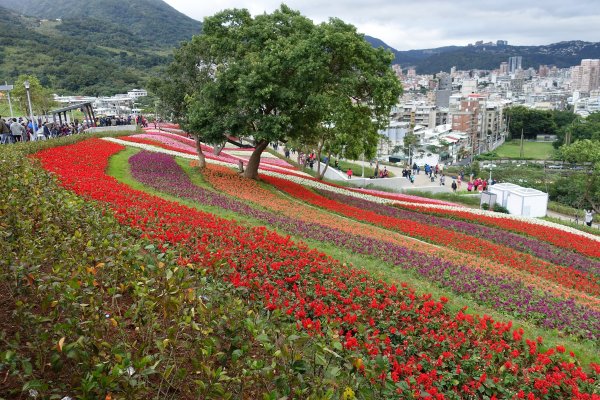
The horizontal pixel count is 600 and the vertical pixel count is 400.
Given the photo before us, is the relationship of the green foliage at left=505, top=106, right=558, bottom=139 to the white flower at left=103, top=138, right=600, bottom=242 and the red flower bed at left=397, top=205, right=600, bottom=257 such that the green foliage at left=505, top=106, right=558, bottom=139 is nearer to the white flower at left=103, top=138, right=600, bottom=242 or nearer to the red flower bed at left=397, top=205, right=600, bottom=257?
the white flower at left=103, top=138, right=600, bottom=242

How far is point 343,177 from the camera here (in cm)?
4303

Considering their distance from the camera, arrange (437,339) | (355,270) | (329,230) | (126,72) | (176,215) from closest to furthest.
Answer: (437,339)
(355,270)
(176,215)
(329,230)
(126,72)

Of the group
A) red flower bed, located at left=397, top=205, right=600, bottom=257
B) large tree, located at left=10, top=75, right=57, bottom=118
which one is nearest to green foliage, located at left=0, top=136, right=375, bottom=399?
red flower bed, located at left=397, top=205, right=600, bottom=257

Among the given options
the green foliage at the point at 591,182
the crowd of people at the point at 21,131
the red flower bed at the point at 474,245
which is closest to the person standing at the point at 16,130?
the crowd of people at the point at 21,131

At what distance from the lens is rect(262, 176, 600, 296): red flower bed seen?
15.5 meters

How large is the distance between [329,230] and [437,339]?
24.1 feet

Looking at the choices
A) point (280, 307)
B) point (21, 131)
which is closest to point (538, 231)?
point (280, 307)

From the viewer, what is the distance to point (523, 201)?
33.0m

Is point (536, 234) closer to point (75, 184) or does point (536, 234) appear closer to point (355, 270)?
point (355, 270)

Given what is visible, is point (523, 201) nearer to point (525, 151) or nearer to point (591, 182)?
point (591, 182)

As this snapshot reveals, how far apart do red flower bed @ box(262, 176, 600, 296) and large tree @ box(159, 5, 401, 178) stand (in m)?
3.91

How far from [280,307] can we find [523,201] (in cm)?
2960

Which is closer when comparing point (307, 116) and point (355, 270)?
point (355, 270)

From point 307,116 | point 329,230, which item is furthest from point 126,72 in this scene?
point 329,230
